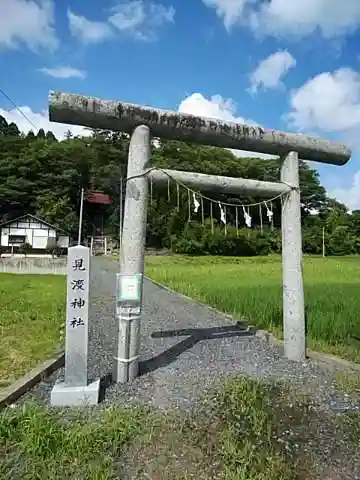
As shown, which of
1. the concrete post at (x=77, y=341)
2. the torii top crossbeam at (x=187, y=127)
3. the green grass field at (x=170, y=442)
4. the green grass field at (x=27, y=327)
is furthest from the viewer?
the green grass field at (x=27, y=327)

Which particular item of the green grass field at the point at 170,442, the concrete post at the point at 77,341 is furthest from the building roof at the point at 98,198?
the green grass field at the point at 170,442

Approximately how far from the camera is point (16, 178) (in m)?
37.4

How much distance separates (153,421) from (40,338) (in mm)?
3286

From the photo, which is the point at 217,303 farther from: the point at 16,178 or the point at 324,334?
the point at 16,178

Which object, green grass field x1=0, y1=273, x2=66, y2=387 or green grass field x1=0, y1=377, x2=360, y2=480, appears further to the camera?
green grass field x1=0, y1=273, x2=66, y2=387

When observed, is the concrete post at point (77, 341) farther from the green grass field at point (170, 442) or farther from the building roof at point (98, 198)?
the building roof at point (98, 198)

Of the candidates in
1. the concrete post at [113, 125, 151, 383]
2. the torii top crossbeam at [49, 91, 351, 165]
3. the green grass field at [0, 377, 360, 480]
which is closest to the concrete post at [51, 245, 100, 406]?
the green grass field at [0, 377, 360, 480]

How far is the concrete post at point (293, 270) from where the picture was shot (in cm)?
533

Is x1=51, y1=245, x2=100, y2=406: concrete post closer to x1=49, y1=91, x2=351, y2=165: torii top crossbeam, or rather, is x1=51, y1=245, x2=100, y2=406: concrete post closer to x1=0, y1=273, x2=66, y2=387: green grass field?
x1=0, y1=273, x2=66, y2=387: green grass field

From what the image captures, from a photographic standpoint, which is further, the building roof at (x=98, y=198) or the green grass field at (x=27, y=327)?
the building roof at (x=98, y=198)

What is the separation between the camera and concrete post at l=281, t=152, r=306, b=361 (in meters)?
5.33

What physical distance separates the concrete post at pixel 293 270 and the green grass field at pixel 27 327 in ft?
10.2

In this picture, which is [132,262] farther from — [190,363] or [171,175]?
[190,363]

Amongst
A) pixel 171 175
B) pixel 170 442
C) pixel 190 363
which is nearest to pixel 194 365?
pixel 190 363
